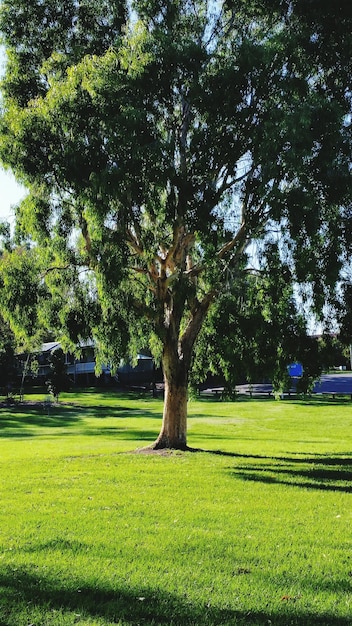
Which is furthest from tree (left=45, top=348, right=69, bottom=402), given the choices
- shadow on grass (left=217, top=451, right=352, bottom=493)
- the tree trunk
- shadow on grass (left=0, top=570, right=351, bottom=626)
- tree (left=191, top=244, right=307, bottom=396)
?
shadow on grass (left=0, top=570, right=351, bottom=626)

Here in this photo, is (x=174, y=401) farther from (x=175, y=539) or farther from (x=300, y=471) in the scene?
(x=175, y=539)

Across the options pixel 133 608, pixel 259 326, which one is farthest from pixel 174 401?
pixel 133 608

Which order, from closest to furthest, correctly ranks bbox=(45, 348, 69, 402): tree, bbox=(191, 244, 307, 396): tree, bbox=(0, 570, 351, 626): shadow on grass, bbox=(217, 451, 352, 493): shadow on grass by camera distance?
bbox=(0, 570, 351, 626): shadow on grass → bbox=(217, 451, 352, 493): shadow on grass → bbox=(191, 244, 307, 396): tree → bbox=(45, 348, 69, 402): tree

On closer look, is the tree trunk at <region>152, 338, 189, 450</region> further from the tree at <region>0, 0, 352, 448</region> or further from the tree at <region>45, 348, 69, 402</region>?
the tree at <region>45, 348, 69, 402</region>

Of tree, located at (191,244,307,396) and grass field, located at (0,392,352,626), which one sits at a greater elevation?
tree, located at (191,244,307,396)

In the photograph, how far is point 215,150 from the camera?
1405 centimetres

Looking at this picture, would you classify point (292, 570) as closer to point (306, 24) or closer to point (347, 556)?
point (347, 556)

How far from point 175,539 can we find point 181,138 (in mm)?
10797

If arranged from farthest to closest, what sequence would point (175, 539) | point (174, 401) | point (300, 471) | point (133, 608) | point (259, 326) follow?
point (174, 401)
point (259, 326)
point (300, 471)
point (175, 539)
point (133, 608)

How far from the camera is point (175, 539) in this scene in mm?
7246

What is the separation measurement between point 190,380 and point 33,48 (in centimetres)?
1141

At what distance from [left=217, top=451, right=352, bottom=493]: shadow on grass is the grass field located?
0.04m

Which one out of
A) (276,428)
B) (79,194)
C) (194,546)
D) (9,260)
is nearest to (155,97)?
(79,194)

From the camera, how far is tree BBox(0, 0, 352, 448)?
12883 millimetres
